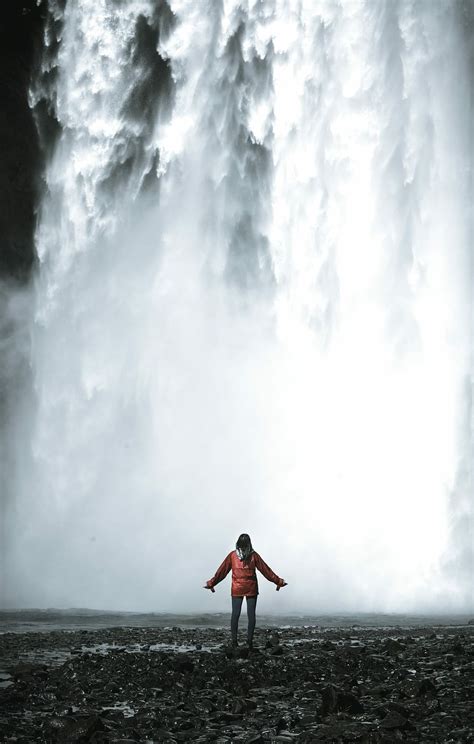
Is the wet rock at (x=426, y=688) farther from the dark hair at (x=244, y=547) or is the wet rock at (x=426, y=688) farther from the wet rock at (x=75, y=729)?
the dark hair at (x=244, y=547)

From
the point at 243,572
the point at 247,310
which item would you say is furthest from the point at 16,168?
the point at 243,572

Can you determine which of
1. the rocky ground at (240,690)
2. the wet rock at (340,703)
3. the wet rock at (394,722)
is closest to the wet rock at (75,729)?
the rocky ground at (240,690)

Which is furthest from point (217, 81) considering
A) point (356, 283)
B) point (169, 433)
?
point (169, 433)

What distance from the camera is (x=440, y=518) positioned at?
24281mm

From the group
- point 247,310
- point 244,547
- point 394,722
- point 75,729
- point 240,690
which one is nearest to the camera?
point 75,729

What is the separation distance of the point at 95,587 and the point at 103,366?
10.8 metres

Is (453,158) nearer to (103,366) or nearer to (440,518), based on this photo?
(440,518)

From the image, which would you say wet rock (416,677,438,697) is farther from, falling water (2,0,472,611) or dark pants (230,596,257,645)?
falling water (2,0,472,611)

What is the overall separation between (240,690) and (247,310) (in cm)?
2425

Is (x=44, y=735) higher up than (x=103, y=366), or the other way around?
(x=103, y=366)

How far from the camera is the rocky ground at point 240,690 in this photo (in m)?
7.12

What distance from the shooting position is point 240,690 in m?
8.82

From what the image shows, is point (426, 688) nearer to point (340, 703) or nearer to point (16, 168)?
point (340, 703)

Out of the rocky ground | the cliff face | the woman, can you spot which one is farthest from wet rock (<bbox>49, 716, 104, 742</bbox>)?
the cliff face
